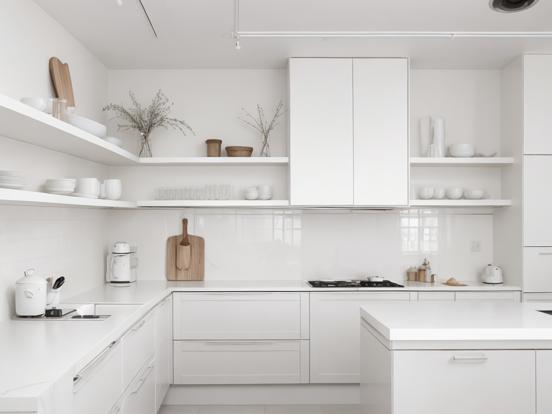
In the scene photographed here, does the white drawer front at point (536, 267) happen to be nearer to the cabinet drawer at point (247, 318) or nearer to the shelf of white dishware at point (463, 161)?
the shelf of white dishware at point (463, 161)

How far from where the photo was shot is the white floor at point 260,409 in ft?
12.1

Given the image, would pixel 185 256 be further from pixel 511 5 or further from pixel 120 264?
pixel 511 5

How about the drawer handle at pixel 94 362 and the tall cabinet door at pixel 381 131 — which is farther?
the tall cabinet door at pixel 381 131

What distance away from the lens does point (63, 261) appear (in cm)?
327

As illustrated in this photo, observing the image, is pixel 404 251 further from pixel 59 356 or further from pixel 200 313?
pixel 59 356

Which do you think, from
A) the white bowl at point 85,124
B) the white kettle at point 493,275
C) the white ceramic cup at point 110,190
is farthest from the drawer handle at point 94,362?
A: the white kettle at point 493,275

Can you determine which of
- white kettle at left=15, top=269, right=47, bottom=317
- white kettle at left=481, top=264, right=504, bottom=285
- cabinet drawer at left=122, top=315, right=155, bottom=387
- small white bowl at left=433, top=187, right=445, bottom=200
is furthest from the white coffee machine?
white kettle at left=481, top=264, right=504, bottom=285

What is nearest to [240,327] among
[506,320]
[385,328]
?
[385,328]

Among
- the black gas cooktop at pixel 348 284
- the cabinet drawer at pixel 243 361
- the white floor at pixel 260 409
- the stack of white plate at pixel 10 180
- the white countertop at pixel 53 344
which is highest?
the stack of white plate at pixel 10 180

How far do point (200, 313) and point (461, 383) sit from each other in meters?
2.14

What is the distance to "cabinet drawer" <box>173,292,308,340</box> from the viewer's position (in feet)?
12.4

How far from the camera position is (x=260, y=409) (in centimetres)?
375

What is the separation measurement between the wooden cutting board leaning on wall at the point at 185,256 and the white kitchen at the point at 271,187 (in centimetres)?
1

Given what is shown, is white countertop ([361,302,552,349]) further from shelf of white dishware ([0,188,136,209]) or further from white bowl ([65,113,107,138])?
white bowl ([65,113,107,138])
